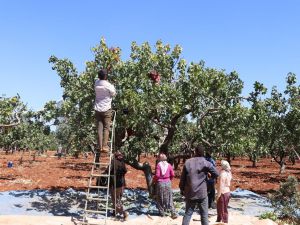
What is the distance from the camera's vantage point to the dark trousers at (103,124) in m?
12.5

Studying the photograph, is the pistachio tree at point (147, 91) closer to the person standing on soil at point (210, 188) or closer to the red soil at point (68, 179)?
the person standing on soil at point (210, 188)

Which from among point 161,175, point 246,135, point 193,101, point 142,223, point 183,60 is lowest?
point 142,223

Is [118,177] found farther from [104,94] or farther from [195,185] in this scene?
[195,185]

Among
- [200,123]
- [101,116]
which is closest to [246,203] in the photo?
[200,123]

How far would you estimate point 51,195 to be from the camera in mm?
18266

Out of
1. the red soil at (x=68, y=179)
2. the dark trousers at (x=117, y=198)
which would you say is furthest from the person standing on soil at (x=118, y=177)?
the red soil at (x=68, y=179)

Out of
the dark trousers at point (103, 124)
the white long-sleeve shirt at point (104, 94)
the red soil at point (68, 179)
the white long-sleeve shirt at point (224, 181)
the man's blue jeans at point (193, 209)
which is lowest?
the red soil at point (68, 179)

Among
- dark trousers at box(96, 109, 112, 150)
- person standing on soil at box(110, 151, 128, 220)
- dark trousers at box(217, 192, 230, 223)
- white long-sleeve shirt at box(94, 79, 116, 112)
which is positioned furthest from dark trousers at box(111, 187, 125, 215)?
dark trousers at box(217, 192, 230, 223)

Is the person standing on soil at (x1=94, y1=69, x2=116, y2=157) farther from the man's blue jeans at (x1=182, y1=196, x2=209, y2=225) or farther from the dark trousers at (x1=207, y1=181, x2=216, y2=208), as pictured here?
the dark trousers at (x1=207, y1=181, x2=216, y2=208)

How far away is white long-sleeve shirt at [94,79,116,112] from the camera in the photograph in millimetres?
12391

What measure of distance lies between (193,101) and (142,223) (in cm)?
504

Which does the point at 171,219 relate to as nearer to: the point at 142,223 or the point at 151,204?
the point at 142,223

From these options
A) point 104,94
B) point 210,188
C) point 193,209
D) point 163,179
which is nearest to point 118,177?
point 163,179

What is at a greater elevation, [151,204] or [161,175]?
[161,175]
